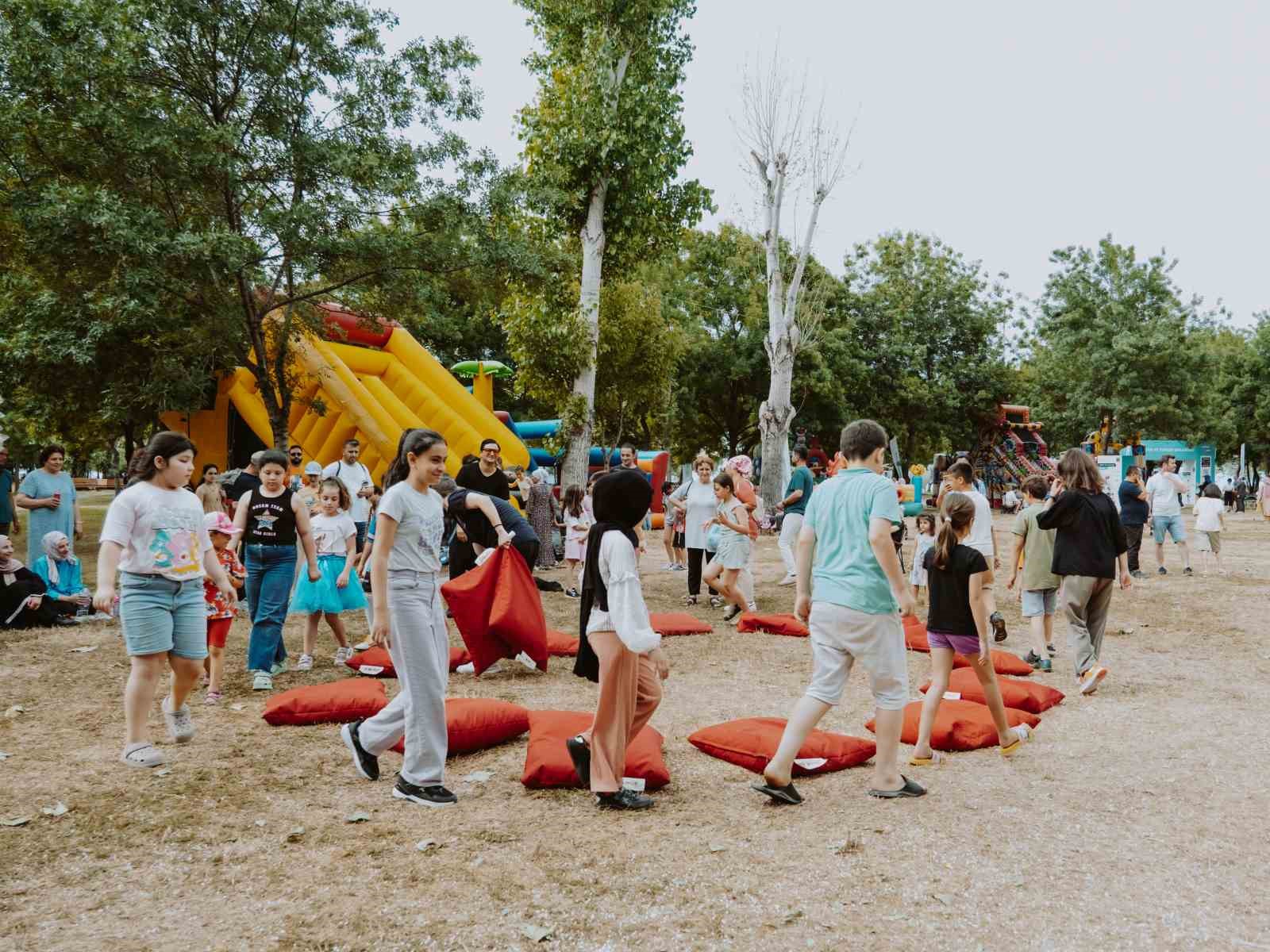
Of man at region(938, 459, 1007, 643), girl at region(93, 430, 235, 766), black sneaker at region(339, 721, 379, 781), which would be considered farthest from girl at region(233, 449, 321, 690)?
man at region(938, 459, 1007, 643)

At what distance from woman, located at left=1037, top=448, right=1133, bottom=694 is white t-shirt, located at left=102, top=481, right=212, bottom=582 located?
5842 mm

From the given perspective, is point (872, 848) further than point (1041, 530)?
No

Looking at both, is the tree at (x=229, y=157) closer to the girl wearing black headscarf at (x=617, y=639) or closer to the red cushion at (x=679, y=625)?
the red cushion at (x=679, y=625)

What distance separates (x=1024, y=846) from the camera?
13.0 feet

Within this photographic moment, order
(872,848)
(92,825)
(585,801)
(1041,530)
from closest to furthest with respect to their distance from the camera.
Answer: (872,848)
(92,825)
(585,801)
(1041,530)

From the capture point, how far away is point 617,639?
4.32 metres

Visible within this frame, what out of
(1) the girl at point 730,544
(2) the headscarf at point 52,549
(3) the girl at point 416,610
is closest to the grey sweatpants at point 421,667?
(3) the girl at point 416,610

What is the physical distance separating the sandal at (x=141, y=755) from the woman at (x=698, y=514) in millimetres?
6825

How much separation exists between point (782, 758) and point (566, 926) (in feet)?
5.17

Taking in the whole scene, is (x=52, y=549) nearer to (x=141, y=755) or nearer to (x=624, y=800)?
(x=141, y=755)

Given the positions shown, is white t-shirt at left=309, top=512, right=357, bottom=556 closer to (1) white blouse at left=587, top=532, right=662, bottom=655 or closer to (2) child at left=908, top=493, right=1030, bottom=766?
(1) white blouse at left=587, top=532, right=662, bottom=655

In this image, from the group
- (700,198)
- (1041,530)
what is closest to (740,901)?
(1041,530)

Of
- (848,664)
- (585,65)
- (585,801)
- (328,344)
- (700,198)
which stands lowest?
(585,801)

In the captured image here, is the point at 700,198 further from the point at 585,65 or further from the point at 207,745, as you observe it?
the point at 207,745
